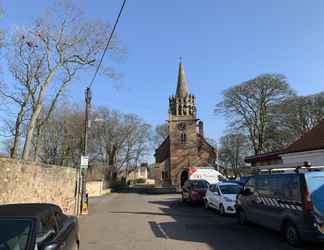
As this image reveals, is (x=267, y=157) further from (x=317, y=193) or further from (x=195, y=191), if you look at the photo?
(x=317, y=193)

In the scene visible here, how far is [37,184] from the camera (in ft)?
37.6

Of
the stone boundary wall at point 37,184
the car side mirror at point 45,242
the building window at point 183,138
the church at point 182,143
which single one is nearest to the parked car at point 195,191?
the stone boundary wall at point 37,184

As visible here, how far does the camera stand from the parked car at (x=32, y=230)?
4000mm

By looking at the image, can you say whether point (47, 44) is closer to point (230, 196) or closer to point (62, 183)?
point (62, 183)

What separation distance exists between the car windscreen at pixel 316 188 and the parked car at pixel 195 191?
12.3m

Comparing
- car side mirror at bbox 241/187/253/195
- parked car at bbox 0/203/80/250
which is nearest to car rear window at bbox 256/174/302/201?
car side mirror at bbox 241/187/253/195

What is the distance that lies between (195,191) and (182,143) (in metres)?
30.6

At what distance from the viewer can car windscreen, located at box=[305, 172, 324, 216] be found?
7.31 metres

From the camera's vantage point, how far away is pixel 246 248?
25.5ft

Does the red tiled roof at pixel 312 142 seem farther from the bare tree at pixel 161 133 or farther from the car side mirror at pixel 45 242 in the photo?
the bare tree at pixel 161 133

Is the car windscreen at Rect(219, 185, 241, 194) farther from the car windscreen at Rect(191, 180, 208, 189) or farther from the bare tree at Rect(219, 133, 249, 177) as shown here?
the bare tree at Rect(219, 133, 249, 177)

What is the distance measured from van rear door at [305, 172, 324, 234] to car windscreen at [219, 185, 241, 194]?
7.63m

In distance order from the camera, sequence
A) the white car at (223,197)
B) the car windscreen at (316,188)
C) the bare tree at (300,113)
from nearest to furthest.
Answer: the car windscreen at (316,188) → the white car at (223,197) → the bare tree at (300,113)

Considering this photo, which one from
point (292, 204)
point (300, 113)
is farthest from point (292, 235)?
point (300, 113)
